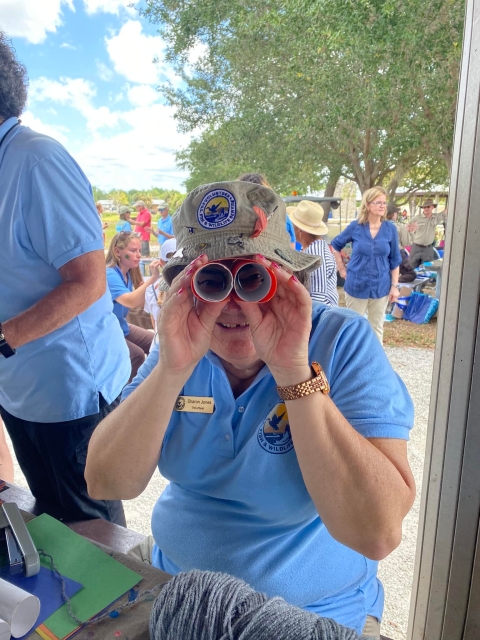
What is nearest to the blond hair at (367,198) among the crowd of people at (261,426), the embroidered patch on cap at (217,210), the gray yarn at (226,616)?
the crowd of people at (261,426)

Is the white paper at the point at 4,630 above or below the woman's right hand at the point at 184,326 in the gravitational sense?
below

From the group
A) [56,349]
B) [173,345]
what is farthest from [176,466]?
[56,349]

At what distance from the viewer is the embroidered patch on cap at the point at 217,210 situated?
105 cm

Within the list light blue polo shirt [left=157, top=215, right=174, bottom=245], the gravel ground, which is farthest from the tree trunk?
the gravel ground

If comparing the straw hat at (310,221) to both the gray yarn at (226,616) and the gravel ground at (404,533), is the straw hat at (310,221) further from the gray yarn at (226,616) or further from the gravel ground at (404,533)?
the gray yarn at (226,616)

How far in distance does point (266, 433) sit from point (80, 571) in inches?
18.6

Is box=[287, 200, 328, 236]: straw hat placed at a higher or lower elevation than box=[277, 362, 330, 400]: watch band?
higher

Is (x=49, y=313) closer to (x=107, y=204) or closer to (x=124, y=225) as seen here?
(x=107, y=204)

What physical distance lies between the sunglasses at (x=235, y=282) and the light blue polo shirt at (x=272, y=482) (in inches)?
8.1

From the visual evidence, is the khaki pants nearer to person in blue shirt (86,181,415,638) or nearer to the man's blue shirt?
the man's blue shirt

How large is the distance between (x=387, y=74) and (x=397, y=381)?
20.6ft

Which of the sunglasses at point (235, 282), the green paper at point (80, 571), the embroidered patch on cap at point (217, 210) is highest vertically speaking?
the embroidered patch on cap at point (217, 210)

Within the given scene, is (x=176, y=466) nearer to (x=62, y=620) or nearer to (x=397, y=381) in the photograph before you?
(x=62, y=620)

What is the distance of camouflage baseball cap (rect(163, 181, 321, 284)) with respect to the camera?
102 centimetres
